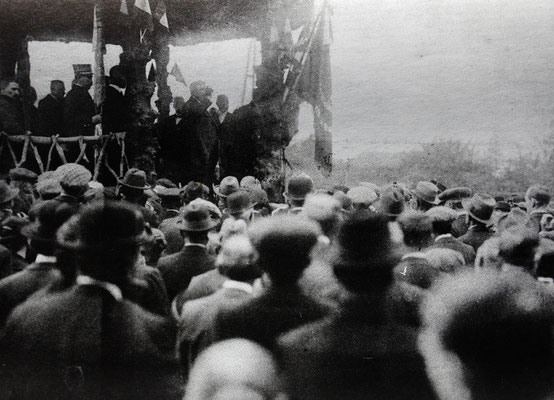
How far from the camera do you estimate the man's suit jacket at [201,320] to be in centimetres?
267

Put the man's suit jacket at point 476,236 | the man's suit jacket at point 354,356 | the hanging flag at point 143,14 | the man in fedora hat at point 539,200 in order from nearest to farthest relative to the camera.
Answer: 1. the man's suit jacket at point 354,356
2. the man's suit jacket at point 476,236
3. the man in fedora hat at point 539,200
4. the hanging flag at point 143,14

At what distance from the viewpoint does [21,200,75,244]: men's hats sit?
2971 mm

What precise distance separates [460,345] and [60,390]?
216 centimetres

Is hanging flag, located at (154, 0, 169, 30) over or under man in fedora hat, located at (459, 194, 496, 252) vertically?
over

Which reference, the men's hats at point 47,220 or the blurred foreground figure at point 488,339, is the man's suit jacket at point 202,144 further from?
the blurred foreground figure at point 488,339

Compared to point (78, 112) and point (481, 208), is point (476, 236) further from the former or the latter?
point (78, 112)

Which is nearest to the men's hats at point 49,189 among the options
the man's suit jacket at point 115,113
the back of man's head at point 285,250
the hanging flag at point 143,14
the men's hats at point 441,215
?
the back of man's head at point 285,250

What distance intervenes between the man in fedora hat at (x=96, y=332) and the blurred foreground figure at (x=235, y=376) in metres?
0.92

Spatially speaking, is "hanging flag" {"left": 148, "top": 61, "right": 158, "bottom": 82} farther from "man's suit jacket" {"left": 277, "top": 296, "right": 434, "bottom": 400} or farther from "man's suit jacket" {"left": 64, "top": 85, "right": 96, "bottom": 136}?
"man's suit jacket" {"left": 277, "top": 296, "right": 434, "bottom": 400}

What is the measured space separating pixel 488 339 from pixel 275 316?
1.06m

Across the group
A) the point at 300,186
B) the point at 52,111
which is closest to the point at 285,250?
the point at 300,186

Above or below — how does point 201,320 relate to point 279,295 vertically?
below

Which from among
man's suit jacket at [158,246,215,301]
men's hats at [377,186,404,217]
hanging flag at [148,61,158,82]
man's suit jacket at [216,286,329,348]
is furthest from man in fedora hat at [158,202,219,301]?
hanging flag at [148,61,158,82]

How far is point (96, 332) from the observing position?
279 centimetres
